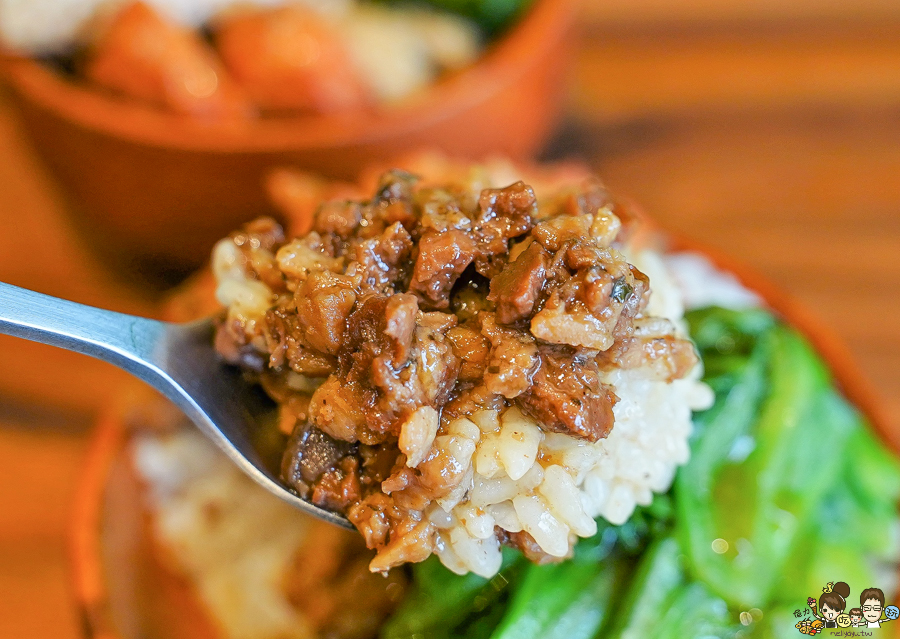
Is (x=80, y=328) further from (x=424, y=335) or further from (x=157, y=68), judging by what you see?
(x=157, y=68)

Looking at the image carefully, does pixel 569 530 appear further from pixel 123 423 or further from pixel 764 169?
pixel 764 169

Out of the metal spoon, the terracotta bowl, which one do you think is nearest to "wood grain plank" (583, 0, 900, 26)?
A: the terracotta bowl

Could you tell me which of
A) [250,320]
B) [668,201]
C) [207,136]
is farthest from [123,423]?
[668,201]

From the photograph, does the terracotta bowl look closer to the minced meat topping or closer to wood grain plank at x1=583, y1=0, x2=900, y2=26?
the minced meat topping

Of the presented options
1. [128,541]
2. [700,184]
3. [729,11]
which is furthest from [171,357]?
[729,11]

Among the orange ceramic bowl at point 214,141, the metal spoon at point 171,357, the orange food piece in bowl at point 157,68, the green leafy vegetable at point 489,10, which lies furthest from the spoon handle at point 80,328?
the green leafy vegetable at point 489,10

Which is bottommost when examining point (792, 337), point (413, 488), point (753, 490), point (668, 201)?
point (413, 488)
